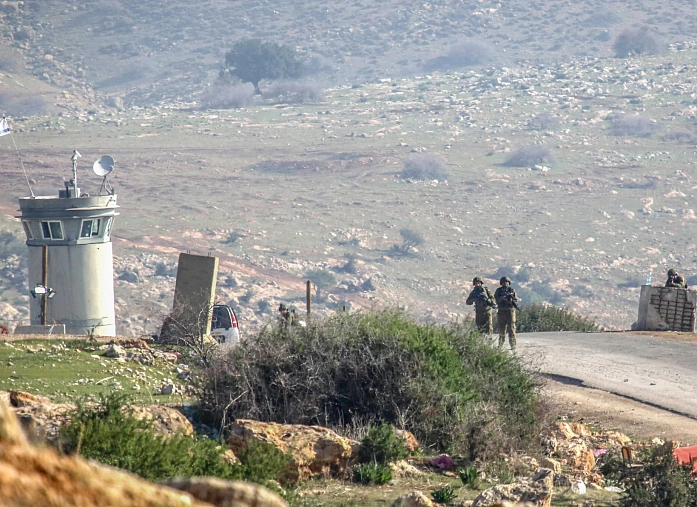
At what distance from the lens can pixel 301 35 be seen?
178 metres

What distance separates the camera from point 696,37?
15588 centimetres

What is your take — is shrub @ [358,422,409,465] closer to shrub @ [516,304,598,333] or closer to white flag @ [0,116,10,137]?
shrub @ [516,304,598,333]

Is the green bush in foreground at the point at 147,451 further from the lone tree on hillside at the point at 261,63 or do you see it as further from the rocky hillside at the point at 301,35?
the rocky hillside at the point at 301,35

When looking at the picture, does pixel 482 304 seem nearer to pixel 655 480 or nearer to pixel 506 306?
pixel 506 306

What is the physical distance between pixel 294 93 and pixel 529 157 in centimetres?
4118

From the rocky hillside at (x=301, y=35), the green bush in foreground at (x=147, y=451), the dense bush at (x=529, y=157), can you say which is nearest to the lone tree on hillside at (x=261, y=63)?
the rocky hillside at (x=301, y=35)

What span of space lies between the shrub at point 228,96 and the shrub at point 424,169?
120 feet

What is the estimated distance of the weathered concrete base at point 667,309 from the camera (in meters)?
24.2

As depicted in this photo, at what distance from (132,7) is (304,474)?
195645mm

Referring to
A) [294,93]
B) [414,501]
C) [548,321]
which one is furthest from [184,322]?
[294,93]

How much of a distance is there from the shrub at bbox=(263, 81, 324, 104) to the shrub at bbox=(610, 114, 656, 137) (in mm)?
37251

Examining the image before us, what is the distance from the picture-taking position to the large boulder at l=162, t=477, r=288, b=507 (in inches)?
123

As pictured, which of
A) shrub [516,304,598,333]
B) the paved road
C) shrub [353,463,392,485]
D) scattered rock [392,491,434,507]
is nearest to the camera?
scattered rock [392,491,434,507]

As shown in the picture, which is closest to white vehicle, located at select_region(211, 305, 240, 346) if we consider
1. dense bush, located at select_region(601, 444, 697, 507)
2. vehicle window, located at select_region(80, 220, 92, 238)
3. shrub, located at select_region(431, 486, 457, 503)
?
vehicle window, located at select_region(80, 220, 92, 238)
